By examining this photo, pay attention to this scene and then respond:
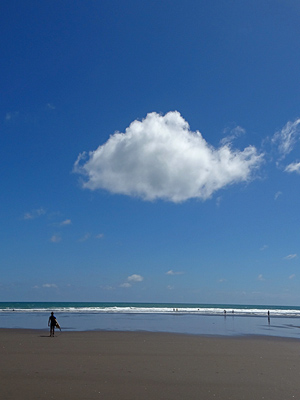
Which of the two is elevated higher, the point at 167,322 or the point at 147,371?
the point at 147,371

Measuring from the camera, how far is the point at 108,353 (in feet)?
59.1

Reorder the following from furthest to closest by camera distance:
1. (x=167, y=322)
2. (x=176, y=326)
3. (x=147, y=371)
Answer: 1. (x=167, y=322)
2. (x=176, y=326)
3. (x=147, y=371)

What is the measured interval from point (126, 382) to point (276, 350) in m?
12.1

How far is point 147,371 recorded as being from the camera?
537 inches

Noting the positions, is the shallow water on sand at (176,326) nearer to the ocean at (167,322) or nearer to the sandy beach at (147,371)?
the ocean at (167,322)

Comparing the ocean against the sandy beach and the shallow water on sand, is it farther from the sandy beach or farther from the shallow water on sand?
the sandy beach

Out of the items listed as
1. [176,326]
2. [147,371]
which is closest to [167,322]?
[176,326]

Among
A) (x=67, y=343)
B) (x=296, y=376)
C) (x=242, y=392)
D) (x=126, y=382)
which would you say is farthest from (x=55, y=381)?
(x=67, y=343)

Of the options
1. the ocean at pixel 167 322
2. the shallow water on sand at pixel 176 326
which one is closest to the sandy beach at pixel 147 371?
the shallow water on sand at pixel 176 326

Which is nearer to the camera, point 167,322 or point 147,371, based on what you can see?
point 147,371

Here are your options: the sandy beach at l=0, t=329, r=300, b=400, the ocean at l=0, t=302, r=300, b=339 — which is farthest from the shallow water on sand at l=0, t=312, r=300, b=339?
the sandy beach at l=0, t=329, r=300, b=400

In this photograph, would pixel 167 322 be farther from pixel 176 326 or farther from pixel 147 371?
pixel 147 371

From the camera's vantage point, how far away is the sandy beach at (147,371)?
1070 centimetres

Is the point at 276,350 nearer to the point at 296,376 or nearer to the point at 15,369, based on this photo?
the point at 296,376
